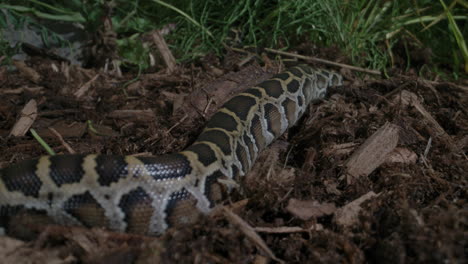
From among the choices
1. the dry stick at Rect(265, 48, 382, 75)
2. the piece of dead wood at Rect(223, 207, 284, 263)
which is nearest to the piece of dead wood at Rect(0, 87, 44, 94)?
the dry stick at Rect(265, 48, 382, 75)

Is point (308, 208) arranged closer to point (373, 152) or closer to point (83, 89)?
point (373, 152)

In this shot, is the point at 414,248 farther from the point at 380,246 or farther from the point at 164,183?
the point at 164,183

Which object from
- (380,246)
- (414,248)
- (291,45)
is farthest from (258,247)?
(291,45)

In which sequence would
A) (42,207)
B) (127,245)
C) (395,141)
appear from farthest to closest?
(395,141), (42,207), (127,245)

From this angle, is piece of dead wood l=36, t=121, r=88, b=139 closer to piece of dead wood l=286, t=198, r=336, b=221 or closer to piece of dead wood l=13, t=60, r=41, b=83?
piece of dead wood l=13, t=60, r=41, b=83

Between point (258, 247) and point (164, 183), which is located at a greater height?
point (164, 183)

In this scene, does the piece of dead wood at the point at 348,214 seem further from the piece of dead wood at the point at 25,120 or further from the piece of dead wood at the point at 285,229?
the piece of dead wood at the point at 25,120

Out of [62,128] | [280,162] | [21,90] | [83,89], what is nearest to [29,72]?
[21,90]
